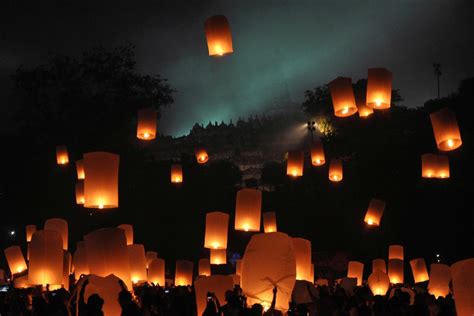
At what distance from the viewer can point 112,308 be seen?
21.5 feet

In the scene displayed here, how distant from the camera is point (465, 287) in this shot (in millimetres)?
6223

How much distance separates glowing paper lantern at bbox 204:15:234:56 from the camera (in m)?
8.61

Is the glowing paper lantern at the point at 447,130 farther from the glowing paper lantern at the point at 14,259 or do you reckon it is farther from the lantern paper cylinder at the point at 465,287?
the glowing paper lantern at the point at 14,259

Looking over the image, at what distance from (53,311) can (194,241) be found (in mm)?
22038

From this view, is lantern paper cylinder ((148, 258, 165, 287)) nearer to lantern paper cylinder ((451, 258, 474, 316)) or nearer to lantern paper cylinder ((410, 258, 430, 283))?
lantern paper cylinder ((410, 258, 430, 283))

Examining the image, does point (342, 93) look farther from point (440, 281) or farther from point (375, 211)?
point (375, 211)

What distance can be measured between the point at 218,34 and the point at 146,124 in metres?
5.20

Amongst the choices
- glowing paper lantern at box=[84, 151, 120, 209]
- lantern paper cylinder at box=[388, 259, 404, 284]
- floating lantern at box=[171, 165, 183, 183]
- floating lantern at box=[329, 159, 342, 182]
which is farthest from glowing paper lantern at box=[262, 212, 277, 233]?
glowing paper lantern at box=[84, 151, 120, 209]

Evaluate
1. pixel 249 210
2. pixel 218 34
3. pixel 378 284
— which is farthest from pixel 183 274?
pixel 218 34

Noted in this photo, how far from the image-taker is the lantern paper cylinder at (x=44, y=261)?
9.32 m

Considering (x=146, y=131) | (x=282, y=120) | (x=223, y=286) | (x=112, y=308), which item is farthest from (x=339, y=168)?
(x=282, y=120)

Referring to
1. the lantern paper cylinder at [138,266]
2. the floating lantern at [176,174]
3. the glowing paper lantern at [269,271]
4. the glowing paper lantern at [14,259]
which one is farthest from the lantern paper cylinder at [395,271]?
the glowing paper lantern at [269,271]

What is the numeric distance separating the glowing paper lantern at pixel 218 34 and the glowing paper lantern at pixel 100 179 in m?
2.22

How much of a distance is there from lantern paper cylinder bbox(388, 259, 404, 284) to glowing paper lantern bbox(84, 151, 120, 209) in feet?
28.7
